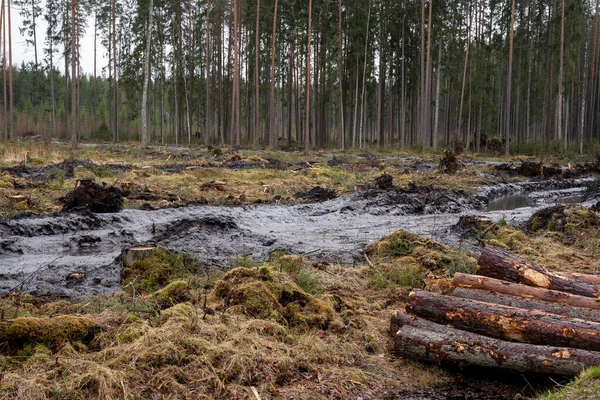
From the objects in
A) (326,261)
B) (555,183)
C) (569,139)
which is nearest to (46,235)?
(326,261)

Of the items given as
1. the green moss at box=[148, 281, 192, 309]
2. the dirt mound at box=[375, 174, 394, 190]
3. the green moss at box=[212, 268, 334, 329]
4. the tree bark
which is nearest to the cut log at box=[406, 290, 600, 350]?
the tree bark

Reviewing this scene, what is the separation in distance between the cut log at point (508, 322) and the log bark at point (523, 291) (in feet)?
2.00

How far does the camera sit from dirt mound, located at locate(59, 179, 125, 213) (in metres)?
12.7

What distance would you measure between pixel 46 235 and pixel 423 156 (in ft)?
87.2

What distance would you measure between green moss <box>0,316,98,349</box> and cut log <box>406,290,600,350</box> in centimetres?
363

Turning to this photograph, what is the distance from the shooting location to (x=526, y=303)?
610 centimetres

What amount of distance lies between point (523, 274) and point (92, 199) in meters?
9.96

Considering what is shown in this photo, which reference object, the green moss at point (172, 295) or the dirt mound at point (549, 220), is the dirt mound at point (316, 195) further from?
the green moss at point (172, 295)

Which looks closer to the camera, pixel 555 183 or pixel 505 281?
pixel 505 281

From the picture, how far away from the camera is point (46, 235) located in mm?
→ 10961

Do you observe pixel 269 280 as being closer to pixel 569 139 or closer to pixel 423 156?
pixel 423 156

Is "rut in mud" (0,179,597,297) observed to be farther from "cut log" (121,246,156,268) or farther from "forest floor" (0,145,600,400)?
"forest floor" (0,145,600,400)

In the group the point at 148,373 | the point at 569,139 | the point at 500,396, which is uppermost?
the point at 569,139

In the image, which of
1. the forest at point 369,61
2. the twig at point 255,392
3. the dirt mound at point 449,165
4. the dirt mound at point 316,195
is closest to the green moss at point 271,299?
the twig at point 255,392
